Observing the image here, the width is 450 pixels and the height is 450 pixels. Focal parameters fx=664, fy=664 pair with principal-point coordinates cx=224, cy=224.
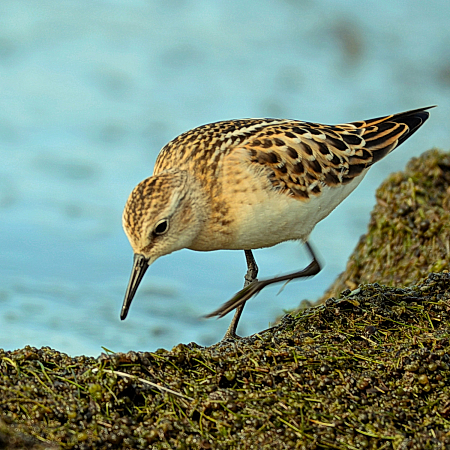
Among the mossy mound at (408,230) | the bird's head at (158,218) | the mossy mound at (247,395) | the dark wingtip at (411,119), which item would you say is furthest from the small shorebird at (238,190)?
the mossy mound at (408,230)

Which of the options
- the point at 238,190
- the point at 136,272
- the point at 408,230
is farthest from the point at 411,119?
the point at 136,272

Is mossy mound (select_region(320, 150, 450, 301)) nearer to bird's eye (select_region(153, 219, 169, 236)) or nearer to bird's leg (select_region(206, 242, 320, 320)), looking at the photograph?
bird's leg (select_region(206, 242, 320, 320))

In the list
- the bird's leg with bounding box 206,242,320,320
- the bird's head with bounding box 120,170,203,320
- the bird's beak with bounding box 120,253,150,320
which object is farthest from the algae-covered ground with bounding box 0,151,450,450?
the bird's head with bounding box 120,170,203,320

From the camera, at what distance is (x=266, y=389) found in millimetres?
4160

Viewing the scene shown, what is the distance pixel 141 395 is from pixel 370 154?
3618 mm

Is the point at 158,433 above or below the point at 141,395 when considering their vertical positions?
below

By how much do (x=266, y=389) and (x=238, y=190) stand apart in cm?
186

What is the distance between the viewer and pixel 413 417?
3.97 m

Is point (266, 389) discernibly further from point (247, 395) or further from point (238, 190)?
point (238, 190)

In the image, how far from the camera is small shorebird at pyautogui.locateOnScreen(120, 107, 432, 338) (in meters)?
5.27

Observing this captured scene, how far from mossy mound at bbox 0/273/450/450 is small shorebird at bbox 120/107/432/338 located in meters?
1.00

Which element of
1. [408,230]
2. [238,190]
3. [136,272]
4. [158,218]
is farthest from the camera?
[408,230]

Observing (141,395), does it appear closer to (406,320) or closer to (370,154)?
(406,320)

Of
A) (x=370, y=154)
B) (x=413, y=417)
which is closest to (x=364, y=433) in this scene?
(x=413, y=417)
